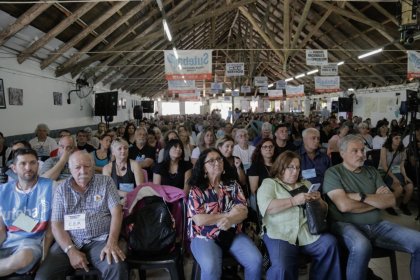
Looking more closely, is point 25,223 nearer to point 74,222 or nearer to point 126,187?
point 74,222

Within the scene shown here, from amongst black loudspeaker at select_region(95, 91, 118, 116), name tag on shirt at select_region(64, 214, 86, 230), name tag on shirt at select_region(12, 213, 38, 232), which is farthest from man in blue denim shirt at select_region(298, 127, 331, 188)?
black loudspeaker at select_region(95, 91, 118, 116)

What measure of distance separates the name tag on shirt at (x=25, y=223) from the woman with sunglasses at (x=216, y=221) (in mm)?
1134

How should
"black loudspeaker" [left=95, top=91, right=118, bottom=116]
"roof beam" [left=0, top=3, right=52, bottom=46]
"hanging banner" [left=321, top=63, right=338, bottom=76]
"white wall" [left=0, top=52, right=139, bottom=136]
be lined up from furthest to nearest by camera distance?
"hanging banner" [left=321, top=63, right=338, bottom=76]
"black loudspeaker" [left=95, top=91, right=118, bottom=116]
"white wall" [left=0, top=52, right=139, bottom=136]
"roof beam" [left=0, top=3, right=52, bottom=46]

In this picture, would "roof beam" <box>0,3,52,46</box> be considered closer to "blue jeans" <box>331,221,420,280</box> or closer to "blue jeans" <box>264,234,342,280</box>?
"blue jeans" <box>264,234,342,280</box>

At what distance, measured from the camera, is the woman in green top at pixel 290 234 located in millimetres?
2307

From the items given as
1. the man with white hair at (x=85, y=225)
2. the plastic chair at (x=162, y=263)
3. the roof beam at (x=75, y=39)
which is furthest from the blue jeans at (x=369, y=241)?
the roof beam at (x=75, y=39)

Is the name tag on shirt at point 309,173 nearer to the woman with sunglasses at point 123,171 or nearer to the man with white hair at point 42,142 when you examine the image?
the woman with sunglasses at point 123,171

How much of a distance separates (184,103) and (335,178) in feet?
106

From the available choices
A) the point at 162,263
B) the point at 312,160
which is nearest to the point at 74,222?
the point at 162,263

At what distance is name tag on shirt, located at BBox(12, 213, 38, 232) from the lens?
235cm

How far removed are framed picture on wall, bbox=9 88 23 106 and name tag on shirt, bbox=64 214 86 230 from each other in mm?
5059

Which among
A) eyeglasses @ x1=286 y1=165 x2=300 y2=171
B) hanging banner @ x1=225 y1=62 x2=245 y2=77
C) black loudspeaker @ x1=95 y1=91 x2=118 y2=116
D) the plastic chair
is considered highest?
hanging banner @ x1=225 y1=62 x2=245 y2=77

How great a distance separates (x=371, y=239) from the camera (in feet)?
8.31

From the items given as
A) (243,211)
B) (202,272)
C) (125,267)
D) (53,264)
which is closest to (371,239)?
(243,211)
